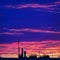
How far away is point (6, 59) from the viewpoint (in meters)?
40.9

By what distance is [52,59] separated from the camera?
39.6 metres

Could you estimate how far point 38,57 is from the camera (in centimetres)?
3962

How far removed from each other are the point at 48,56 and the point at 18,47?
3.63 m

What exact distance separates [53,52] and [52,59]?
2281 mm

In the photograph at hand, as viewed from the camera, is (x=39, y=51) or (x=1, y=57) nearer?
(x=39, y=51)

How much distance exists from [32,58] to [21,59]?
1395mm

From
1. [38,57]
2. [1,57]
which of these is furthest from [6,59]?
[38,57]

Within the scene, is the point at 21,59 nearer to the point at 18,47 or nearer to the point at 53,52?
the point at 18,47

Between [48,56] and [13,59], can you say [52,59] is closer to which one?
[48,56]

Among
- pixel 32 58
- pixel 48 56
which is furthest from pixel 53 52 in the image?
pixel 32 58

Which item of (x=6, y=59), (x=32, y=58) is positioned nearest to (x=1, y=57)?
(x=6, y=59)

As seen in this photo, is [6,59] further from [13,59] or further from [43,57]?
[43,57]

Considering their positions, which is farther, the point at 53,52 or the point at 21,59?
the point at 21,59

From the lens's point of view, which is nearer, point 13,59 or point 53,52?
point 53,52
